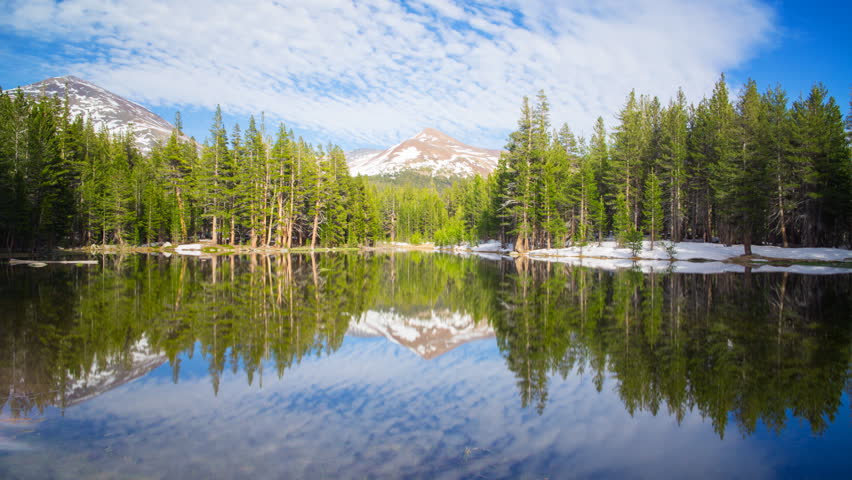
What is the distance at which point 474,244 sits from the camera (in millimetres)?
83000

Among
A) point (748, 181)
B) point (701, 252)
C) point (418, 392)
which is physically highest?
point (748, 181)

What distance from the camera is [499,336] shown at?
10328 millimetres

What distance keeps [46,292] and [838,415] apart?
20.9m

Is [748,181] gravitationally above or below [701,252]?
above

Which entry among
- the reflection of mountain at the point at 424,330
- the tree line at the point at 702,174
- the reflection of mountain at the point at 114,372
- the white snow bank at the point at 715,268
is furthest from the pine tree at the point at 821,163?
the reflection of mountain at the point at 114,372

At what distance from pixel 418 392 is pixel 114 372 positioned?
16.0 ft

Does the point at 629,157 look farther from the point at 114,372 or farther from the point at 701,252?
the point at 114,372

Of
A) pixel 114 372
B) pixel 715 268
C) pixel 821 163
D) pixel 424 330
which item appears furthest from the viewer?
pixel 821 163

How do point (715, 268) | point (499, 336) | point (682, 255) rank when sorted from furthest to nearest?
point (682, 255) < point (715, 268) < point (499, 336)

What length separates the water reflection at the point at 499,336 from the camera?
6.23m

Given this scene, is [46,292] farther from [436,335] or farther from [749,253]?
[749,253]

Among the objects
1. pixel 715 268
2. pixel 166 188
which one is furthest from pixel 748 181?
pixel 166 188

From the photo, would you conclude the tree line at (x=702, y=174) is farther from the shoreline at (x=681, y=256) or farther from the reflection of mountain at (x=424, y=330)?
the reflection of mountain at (x=424, y=330)

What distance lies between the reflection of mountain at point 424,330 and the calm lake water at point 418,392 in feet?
0.25
